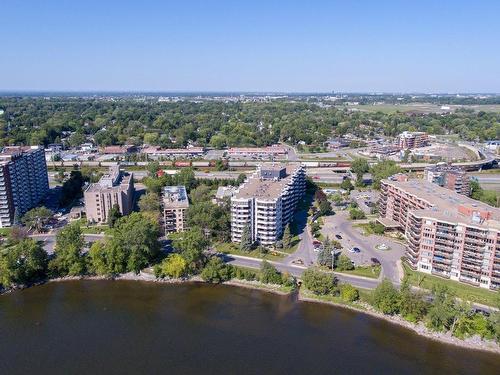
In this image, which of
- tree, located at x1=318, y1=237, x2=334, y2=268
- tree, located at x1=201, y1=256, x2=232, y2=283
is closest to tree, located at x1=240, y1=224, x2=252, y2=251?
tree, located at x1=201, y1=256, x2=232, y2=283

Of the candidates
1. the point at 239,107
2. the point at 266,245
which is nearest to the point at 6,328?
the point at 266,245

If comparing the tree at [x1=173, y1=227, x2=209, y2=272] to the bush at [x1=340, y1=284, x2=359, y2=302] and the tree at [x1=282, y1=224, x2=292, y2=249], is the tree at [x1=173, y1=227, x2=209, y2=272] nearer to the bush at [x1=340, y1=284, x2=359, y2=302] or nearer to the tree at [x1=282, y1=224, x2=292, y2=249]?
the tree at [x1=282, y1=224, x2=292, y2=249]

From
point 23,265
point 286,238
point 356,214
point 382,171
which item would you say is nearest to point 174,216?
point 286,238

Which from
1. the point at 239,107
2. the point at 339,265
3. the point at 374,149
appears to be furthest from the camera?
the point at 239,107

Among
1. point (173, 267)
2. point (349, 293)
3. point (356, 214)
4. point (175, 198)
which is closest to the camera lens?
point (349, 293)

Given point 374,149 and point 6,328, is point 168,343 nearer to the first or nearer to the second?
Result: point 6,328

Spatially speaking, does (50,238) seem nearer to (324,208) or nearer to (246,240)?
(246,240)
